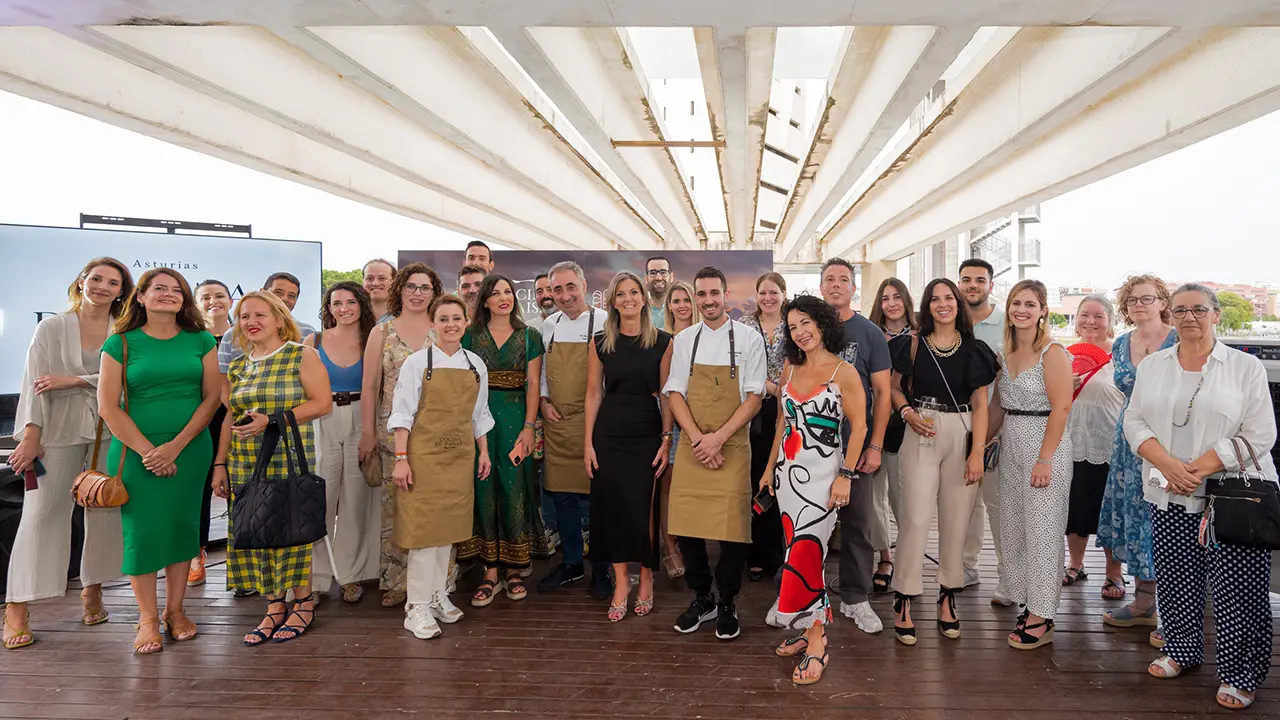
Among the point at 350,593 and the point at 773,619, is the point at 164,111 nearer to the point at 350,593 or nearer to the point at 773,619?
the point at 350,593

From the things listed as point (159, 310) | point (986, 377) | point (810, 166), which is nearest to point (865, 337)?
point (986, 377)

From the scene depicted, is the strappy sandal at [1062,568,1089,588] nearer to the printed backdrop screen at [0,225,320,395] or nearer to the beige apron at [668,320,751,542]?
the beige apron at [668,320,751,542]

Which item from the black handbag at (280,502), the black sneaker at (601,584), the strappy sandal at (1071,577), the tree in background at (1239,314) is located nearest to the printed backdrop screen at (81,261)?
the black handbag at (280,502)

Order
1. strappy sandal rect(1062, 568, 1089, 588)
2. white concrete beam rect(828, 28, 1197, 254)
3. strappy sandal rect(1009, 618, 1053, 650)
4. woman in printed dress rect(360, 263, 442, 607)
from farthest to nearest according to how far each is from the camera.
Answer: strappy sandal rect(1062, 568, 1089, 588)
white concrete beam rect(828, 28, 1197, 254)
woman in printed dress rect(360, 263, 442, 607)
strappy sandal rect(1009, 618, 1053, 650)

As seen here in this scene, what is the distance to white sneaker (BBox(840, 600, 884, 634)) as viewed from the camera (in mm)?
3188

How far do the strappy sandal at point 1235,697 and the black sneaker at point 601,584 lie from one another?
276 cm

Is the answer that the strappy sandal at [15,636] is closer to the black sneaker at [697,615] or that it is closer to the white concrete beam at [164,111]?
the white concrete beam at [164,111]

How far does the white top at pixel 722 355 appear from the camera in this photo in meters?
3.13

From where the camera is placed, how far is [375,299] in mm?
4055

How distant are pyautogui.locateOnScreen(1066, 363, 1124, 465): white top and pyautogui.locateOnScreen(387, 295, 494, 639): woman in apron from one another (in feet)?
11.1

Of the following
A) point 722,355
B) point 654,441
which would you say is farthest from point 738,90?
point 654,441

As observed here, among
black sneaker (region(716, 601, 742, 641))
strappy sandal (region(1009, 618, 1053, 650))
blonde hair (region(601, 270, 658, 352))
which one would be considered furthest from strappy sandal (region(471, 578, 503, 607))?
strappy sandal (region(1009, 618, 1053, 650))

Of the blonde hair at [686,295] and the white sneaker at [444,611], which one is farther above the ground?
the blonde hair at [686,295]

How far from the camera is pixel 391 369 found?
3432mm
